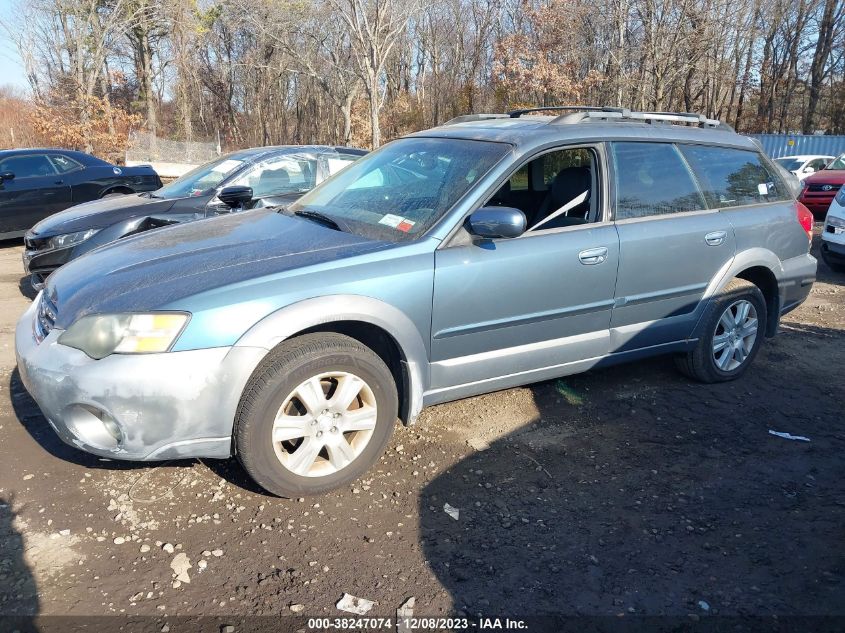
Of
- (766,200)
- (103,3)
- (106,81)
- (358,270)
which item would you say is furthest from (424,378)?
(106,81)

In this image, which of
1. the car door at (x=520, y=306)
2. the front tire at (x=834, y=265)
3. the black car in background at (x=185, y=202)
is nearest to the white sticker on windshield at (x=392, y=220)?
the car door at (x=520, y=306)

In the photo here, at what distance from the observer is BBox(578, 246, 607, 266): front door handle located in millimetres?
3812

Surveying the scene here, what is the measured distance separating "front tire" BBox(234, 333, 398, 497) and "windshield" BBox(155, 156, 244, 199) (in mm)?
4212

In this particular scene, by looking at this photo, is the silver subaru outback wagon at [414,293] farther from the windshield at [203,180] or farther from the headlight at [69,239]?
the headlight at [69,239]

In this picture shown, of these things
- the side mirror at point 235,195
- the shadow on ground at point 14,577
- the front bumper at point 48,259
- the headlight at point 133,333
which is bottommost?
the shadow on ground at point 14,577

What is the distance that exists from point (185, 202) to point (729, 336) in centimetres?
509

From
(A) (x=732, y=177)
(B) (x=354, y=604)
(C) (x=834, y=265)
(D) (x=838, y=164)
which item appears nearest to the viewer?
(B) (x=354, y=604)

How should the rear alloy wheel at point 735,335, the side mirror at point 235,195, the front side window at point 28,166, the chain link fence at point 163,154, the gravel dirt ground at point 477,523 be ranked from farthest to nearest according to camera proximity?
the chain link fence at point 163,154 → the front side window at point 28,166 → the side mirror at point 235,195 → the rear alloy wheel at point 735,335 → the gravel dirt ground at point 477,523

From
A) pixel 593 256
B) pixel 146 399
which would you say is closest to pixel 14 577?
pixel 146 399

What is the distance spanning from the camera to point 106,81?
2952 cm

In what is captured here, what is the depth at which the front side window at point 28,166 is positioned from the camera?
9.80 m

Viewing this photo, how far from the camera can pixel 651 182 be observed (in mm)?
4234

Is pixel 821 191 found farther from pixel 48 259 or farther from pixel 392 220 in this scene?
pixel 48 259

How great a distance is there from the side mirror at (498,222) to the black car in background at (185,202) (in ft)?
9.57
